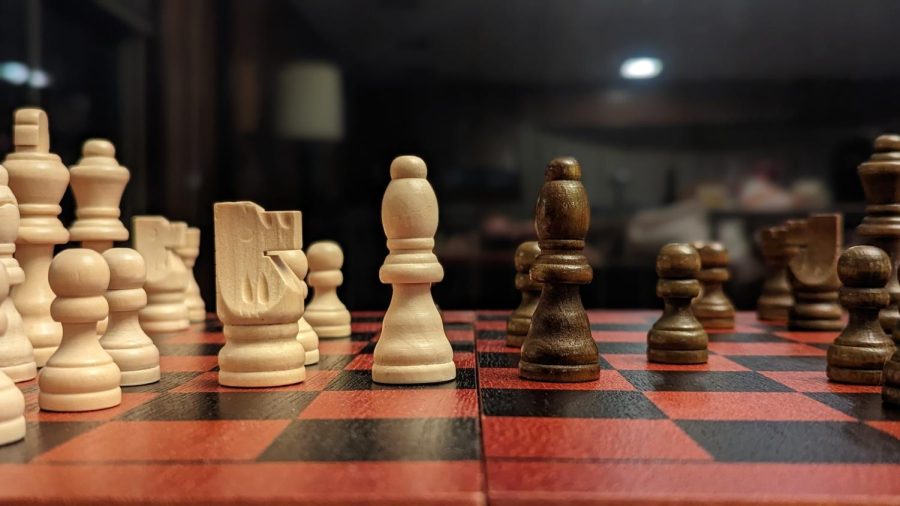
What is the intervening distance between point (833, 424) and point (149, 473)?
0.83m

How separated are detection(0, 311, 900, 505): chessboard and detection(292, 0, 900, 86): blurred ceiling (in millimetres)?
2097

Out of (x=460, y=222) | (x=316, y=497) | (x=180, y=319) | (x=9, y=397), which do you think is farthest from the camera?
(x=460, y=222)

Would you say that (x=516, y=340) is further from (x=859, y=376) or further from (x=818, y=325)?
(x=818, y=325)

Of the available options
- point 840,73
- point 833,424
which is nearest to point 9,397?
point 833,424

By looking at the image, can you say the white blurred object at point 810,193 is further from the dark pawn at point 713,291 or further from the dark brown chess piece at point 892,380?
the dark brown chess piece at point 892,380

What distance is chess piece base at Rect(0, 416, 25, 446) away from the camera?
88 cm

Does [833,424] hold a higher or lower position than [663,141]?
lower

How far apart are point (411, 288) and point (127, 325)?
495 mm

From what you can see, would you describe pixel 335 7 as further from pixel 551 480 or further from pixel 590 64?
pixel 551 480

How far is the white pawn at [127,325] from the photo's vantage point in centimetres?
125

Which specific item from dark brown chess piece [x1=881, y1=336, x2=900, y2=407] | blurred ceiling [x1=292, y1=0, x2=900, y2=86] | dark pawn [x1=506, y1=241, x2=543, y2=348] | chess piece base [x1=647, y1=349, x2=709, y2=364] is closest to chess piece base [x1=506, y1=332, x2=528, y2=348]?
dark pawn [x1=506, y1=241, x2=543, y2=348]

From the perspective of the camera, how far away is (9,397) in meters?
0.89

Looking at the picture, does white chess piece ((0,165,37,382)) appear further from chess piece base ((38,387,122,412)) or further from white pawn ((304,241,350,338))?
white pawn ((304,241,350,338))

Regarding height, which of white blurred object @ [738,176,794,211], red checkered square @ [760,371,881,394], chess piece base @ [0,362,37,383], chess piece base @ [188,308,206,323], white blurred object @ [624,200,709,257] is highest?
white blurred object @ [738,176,794,211]
